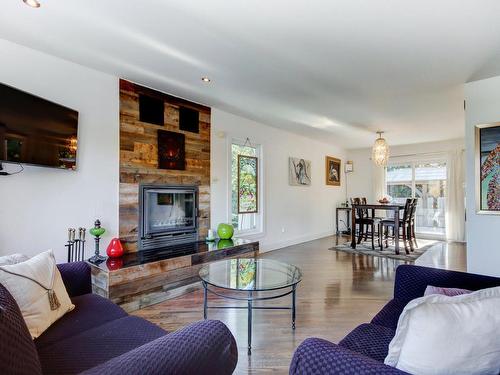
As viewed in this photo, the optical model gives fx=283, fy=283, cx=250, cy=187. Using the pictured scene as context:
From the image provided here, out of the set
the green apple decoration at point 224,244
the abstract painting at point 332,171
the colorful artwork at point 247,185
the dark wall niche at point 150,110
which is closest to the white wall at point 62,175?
the dark wall niche at point 150,110

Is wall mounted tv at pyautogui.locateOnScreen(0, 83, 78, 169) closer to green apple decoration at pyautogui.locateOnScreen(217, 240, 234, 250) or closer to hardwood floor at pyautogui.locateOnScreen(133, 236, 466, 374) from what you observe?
hardwood floor at pyautogui.locateOnScreen(133, 236, 466, 374)

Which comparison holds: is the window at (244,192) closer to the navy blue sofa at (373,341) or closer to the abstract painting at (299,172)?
the abstract painting at (299,172)

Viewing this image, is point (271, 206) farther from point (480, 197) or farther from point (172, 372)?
point (172, 372)

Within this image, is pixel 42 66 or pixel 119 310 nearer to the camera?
pixel 119 310

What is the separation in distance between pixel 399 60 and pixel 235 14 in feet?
5.28

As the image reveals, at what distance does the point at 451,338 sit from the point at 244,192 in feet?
13.3

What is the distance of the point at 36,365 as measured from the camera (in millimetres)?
743

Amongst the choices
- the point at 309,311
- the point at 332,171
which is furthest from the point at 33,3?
the point at 332,171

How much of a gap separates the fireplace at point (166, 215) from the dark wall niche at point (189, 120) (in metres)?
0.81

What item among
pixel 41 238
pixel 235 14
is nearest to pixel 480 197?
pixel 235 14

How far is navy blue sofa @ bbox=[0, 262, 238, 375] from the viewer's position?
2.33ft

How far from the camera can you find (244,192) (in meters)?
4.77

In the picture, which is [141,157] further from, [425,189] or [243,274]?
[425,189]

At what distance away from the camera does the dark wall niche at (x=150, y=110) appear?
3369 millimetres
